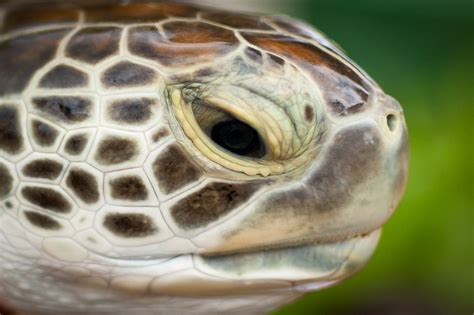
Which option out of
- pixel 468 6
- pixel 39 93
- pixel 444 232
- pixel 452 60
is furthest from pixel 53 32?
pixel 468 6

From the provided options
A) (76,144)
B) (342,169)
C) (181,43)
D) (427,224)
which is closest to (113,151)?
(76,144)

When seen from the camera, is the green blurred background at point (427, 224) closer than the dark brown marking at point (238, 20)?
No

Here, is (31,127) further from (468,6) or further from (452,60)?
(468,6)

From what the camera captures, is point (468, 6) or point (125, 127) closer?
point (125, 127)

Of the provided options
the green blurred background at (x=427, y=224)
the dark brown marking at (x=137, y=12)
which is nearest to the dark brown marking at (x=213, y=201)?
the dark brown marking at (x=137, y=12)

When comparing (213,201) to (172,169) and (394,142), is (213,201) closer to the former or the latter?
(172,169)

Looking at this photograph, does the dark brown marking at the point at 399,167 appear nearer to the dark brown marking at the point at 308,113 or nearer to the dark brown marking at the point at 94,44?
the dark brown marking at the point at 308,113
